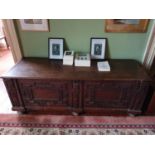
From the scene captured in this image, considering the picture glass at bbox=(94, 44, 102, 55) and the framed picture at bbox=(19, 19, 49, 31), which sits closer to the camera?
the framed picture at bbox=(19, 19, 49, 31)

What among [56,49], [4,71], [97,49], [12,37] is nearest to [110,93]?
[97,49]

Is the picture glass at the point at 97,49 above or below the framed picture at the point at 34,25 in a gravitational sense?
below

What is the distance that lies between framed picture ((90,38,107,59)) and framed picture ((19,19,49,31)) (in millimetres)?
621

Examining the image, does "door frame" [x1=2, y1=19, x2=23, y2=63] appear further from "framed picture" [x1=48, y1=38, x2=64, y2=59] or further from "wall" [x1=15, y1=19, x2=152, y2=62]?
"framed picture" [x1=48, y1=38, x2=64, y2=59]

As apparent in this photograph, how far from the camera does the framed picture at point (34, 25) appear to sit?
5.51 ft

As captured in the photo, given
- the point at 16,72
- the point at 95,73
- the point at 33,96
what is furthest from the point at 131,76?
the point at 16,72

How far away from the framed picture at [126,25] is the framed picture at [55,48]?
619mm

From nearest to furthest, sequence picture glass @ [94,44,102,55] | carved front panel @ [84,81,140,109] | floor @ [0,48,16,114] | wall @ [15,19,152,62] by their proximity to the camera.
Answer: carved front panel @ [84,81,140,109]
wall @ [15,19,152,62]
picture glass @ [94,44,102,55]
floor @ [0,48,16,114]

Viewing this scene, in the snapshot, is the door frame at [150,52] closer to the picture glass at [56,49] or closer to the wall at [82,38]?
the wall at [82,38]

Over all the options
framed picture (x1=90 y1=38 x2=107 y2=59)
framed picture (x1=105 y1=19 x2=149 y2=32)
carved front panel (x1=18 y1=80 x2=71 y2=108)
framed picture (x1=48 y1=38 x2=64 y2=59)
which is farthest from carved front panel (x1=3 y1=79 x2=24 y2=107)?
framed picture (x1=105 y1=19 x2=149 y2=32)

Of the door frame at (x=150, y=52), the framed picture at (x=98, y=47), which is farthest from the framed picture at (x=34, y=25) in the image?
the door frame at (x=150, y=52)

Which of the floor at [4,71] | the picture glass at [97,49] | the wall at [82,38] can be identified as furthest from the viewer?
the floor at [4,71]

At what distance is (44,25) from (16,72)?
67cm

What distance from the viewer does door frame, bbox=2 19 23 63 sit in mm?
1672
